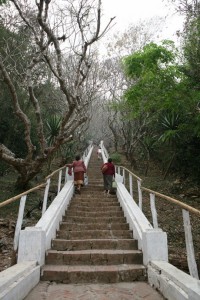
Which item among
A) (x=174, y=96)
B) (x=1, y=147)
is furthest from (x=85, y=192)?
(x=174, y=96)

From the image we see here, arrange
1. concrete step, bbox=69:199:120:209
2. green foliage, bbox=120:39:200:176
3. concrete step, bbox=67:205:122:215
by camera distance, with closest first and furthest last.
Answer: concrete step, bbox=67:205:122:215 < concrete step, bbox=69:199:120:209 < green foliage, bbox=120:39:200:176

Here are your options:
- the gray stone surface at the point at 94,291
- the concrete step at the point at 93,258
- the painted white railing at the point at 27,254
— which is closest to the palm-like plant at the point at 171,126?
the painted white railing at the point at 27,254

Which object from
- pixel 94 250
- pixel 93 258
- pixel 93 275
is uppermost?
pixel 94 250

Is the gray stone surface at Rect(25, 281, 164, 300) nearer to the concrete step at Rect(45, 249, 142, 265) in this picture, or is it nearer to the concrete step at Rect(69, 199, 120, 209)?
the concrete step at Rect(45, 249, 142, 265)

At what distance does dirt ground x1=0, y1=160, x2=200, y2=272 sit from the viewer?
7.73 meters

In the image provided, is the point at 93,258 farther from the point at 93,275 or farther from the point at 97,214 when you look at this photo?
the point at 97,214

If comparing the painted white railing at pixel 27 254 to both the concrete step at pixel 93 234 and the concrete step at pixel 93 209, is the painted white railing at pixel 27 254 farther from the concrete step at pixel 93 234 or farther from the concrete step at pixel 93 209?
the concrete step at pixel 93 209

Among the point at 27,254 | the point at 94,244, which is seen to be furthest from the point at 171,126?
the point at 27,254

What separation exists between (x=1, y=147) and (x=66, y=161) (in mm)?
9882

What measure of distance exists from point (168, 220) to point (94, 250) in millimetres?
6023

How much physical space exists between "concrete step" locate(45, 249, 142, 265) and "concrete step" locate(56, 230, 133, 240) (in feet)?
4.13

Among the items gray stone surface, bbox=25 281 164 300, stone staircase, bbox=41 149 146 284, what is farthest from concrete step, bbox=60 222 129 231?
gray stone surface, bbox=25 281 164 300

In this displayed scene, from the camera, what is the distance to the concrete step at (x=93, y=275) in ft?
16.7

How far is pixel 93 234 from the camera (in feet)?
23.5
